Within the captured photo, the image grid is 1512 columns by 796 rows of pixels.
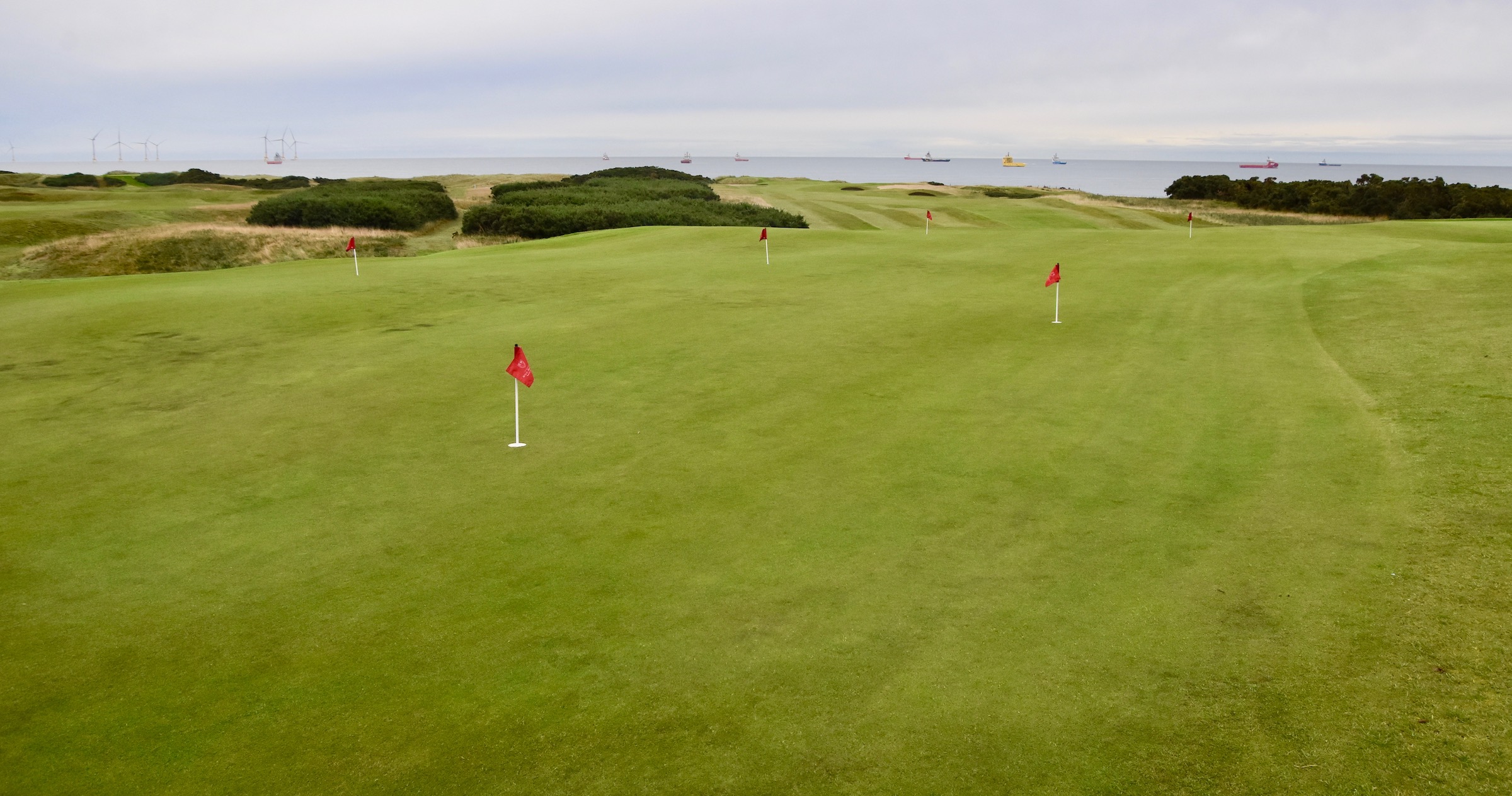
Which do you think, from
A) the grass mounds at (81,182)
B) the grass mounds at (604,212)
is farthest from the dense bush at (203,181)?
the grass mounds at (604,212)

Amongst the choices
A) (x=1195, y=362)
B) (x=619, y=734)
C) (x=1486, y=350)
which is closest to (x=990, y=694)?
(x=619, y=734)

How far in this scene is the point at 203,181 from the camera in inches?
3278

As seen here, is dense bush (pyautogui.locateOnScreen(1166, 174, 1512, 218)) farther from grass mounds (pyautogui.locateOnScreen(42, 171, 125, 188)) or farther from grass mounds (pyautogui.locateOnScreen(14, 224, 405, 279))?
grass mounds (pyautogui.locateOnScreen(42, 171, 125, 188))

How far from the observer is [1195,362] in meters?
12.9

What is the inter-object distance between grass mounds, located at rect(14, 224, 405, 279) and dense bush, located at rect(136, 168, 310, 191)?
46.8 m

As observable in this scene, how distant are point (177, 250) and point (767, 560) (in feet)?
120

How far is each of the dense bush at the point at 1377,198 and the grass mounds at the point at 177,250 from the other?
51624 mm

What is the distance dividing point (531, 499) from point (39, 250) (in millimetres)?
35946

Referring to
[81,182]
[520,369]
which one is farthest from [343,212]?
[81,182]

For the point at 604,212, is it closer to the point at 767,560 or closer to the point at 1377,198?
the point at 767,560

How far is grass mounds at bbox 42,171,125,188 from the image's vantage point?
73.8m

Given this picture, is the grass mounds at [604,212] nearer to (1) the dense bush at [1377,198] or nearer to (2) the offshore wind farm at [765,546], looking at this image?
(2) the offshore wind farm at [765,546]

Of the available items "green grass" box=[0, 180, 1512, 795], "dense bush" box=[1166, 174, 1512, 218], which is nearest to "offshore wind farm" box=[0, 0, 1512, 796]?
"green grass" box=[0, 180, 1512, 795]

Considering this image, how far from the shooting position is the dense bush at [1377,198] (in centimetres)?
4925
